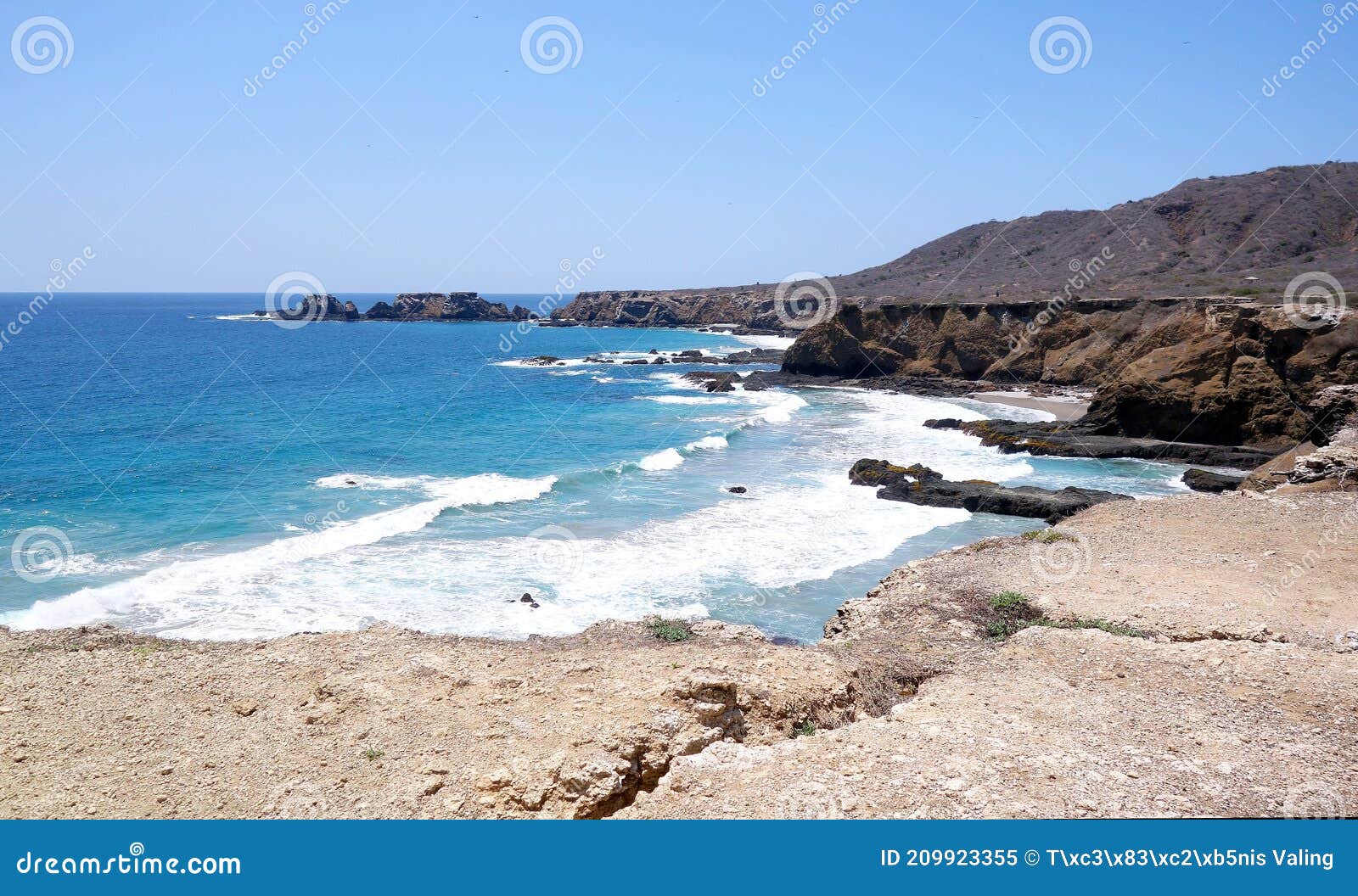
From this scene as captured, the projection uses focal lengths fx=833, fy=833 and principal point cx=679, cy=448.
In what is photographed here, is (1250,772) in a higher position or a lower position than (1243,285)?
lower

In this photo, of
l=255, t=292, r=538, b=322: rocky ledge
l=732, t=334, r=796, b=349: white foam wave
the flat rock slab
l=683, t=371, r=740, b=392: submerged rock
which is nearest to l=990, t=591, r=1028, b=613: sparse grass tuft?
the flat rock slab

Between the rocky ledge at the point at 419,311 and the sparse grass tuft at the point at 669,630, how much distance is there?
133002 millimetres

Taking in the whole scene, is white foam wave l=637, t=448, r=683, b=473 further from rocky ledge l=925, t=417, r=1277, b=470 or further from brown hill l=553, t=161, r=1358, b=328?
brown hill l=553, t=161, r=1358, b=328

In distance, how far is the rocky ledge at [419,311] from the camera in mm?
143500

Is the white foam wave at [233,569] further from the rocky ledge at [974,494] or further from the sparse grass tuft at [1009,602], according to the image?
the sparse grass tuft at [1009,602]

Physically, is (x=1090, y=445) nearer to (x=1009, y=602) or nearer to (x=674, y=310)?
(x=1009, y=602)

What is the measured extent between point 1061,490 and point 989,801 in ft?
67.9

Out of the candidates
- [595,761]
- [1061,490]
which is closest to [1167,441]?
[1061,490]

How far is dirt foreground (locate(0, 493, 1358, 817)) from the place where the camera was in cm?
680

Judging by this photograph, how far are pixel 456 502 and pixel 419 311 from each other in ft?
427

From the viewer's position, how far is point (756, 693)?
8.61 metres

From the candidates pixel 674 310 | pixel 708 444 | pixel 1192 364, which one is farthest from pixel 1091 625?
pixel 674 310

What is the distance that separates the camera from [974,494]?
2470 cm

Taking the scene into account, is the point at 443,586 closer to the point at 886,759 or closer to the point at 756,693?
the point at 756,693
